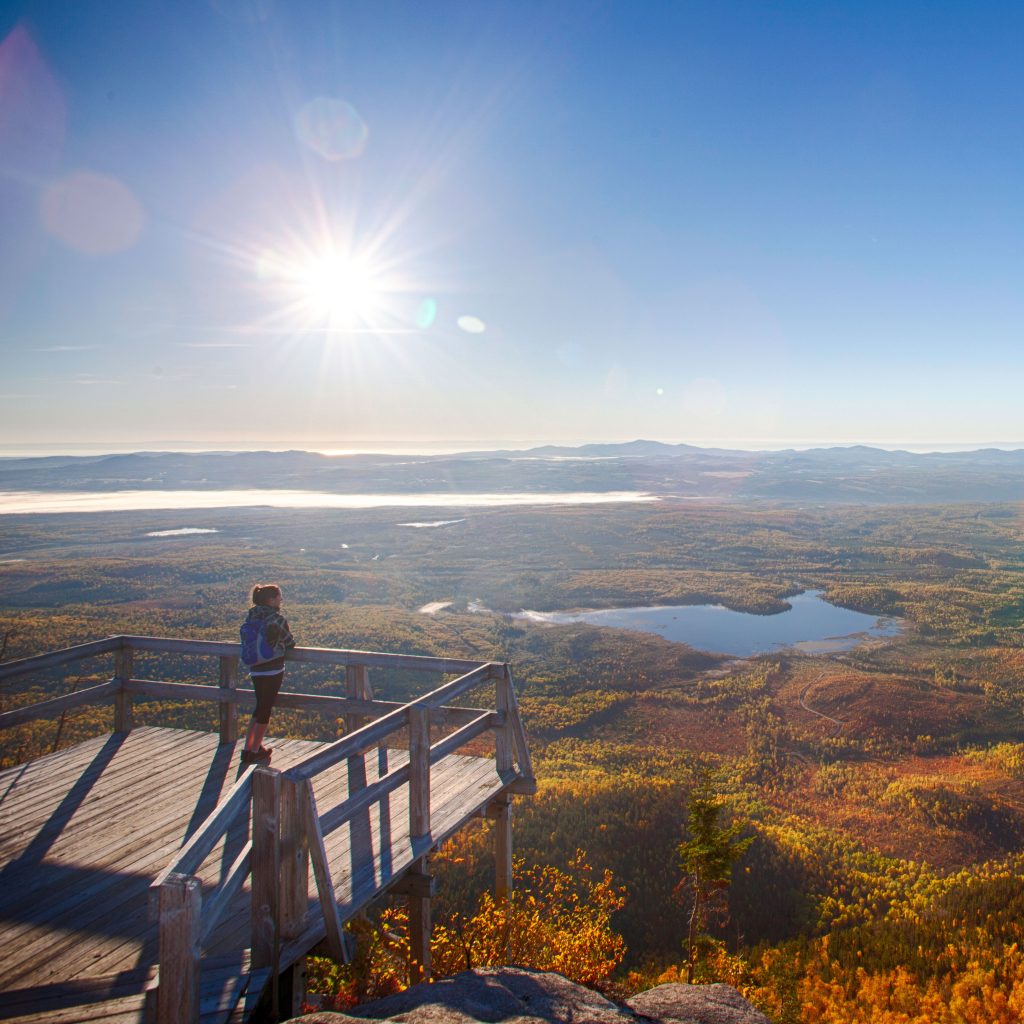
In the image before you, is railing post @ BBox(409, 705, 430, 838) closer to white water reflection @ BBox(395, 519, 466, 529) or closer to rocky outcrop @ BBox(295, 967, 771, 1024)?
rocky outcrop @ BBox(295, 967, 771, 1024)

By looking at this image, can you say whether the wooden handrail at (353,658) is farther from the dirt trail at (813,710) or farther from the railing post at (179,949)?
the dirt trail at (813,710)

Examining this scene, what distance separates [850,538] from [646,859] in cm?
14566

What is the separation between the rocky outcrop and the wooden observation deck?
2.07 ft

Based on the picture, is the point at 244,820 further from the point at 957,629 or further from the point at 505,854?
the point at 957,629

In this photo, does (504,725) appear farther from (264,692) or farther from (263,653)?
(263,653)

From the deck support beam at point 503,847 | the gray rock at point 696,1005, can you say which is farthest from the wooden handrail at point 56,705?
the gray rock at point 696,1005

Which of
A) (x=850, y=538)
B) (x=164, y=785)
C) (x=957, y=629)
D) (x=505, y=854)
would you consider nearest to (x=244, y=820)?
(x=164, y=785)

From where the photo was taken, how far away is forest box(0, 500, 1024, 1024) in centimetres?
1820

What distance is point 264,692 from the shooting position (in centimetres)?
802

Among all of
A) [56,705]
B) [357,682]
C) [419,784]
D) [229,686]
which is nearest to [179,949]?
[419,784]

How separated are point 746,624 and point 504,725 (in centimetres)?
7671

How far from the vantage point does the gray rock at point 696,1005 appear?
5.59 m

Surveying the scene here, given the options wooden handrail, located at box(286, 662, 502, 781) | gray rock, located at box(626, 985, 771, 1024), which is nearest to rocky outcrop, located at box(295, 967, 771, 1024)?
gray rock, located at box(626, 985, 771, 1024)

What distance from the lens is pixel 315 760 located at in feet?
16.5
